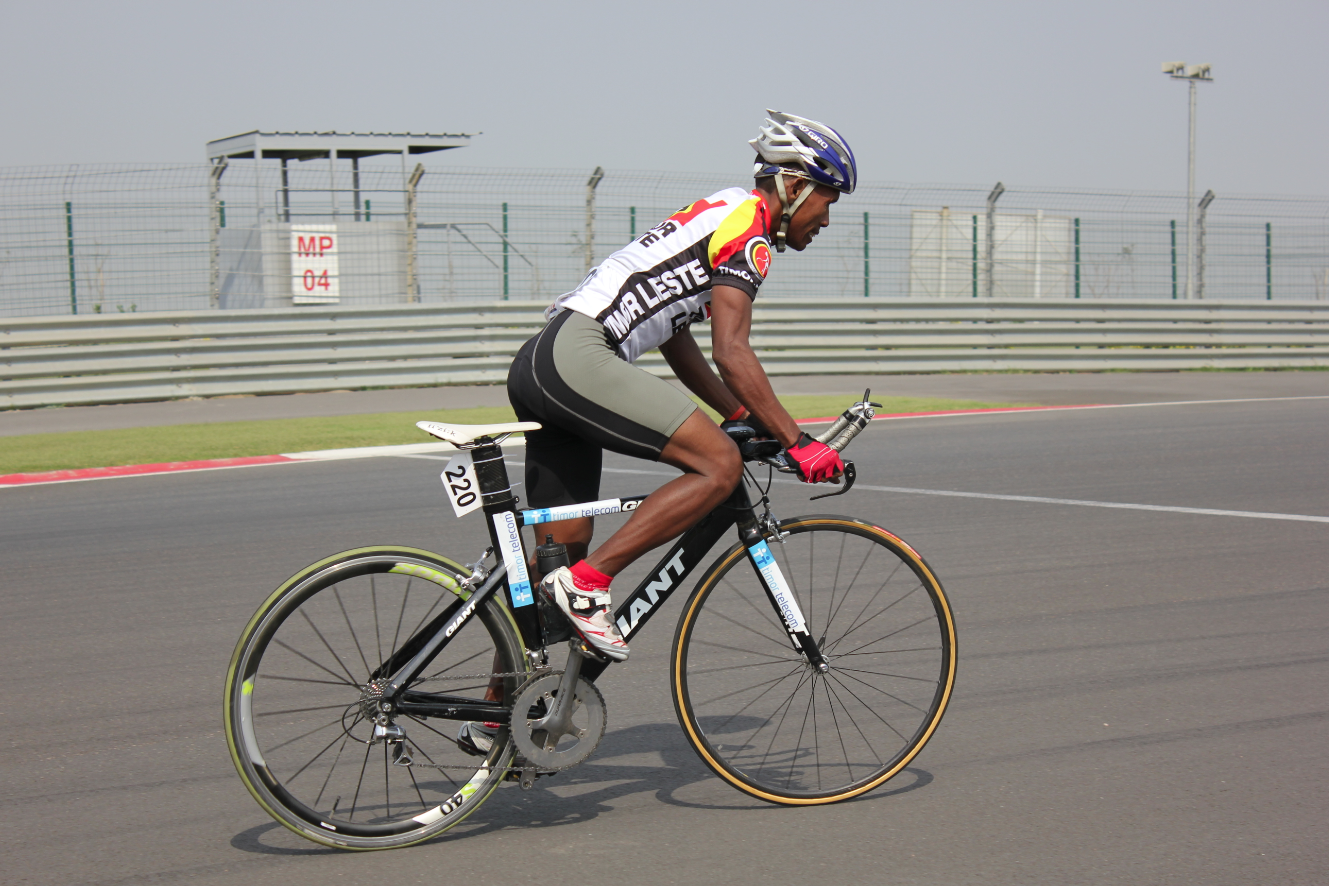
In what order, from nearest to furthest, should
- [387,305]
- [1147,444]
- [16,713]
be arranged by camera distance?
1. [16,713]
2. [1147,444]
3. [387,305]

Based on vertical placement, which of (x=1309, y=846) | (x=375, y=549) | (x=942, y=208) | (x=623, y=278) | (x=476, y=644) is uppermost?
(x=942, y=208)

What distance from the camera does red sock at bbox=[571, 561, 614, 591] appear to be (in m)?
3.60

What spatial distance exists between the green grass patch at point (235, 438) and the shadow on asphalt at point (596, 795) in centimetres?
861

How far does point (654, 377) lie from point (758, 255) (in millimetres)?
457

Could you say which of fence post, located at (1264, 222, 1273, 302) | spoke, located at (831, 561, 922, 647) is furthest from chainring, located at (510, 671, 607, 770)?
fence post, located at (1264, 222, 1273, 302)

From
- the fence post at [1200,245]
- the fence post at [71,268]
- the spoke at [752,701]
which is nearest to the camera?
the spoke at [752,701]

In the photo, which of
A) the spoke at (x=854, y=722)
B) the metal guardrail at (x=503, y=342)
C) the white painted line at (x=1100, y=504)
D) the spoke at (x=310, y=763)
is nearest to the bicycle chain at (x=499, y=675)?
the spoke at (x=310, y=763)

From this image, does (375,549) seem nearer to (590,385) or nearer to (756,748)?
(590,385)

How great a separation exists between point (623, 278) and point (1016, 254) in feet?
61.5

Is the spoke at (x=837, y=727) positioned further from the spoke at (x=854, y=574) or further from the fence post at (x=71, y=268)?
the fence post at (x=71, y=268)

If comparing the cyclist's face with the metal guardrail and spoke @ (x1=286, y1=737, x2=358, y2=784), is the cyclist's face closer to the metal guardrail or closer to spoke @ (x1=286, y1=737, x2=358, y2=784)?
spoke @ (x1=286, y1=737, x2=358, y2=784)

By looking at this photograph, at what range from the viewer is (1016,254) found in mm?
21328

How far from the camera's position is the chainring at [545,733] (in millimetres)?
3600

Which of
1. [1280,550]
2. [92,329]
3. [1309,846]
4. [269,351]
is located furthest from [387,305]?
[1309,846]
